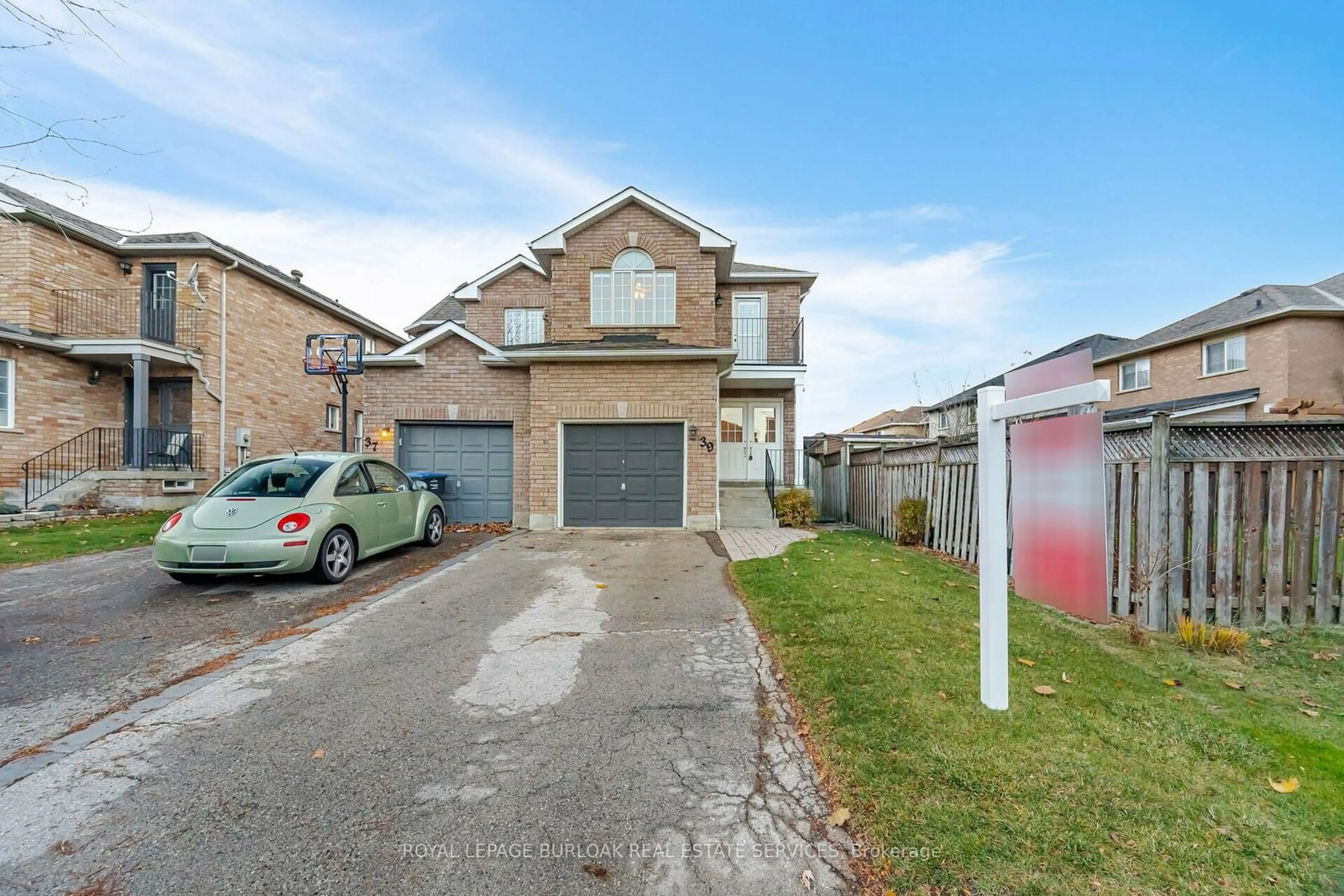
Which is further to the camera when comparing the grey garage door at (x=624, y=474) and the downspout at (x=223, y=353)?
the downspout at (x=223, y=353)

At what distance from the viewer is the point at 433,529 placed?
8.89m

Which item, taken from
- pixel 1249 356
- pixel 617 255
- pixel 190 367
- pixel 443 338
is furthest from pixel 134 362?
pixel 1249 356

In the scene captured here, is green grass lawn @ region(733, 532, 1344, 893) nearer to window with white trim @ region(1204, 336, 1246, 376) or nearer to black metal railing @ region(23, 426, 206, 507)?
black metal railing @ region(23, 426, 206, 507)

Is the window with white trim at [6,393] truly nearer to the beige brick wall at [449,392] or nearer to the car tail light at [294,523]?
the beige brick wall at [449,392]

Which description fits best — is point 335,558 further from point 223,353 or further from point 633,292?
point 223,353


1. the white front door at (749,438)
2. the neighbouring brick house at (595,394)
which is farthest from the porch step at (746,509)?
the white front door at (749,438)

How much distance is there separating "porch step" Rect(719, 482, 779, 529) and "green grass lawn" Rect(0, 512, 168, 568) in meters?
10.5

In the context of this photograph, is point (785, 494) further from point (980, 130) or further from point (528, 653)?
point (980, 130)

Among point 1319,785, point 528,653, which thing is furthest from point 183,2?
point 1319,785

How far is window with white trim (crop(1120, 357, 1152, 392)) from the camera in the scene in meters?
22.2

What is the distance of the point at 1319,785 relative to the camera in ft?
7.48

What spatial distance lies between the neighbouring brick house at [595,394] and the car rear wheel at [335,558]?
179 inches

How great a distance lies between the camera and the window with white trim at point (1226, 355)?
61.1 feet

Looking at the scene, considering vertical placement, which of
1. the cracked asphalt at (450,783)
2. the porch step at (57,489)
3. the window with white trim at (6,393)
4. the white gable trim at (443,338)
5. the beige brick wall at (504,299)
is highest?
the beige brick wall at (504,299)
